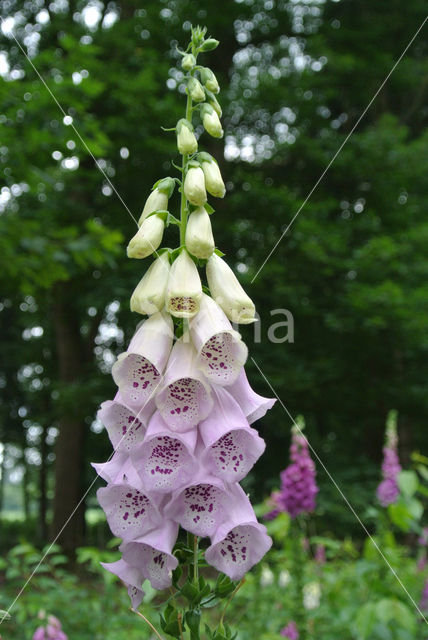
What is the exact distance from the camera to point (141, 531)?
48.4 inches

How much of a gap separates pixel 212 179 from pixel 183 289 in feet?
0.90

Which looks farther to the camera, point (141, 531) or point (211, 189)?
point (211, 189)

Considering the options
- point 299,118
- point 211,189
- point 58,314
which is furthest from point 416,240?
point 211,189

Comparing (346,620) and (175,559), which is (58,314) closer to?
(346,620)

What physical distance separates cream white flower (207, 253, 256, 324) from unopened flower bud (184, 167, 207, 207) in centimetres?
15

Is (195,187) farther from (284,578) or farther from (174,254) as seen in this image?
(284,578)

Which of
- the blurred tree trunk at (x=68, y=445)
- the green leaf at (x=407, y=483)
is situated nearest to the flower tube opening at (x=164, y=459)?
the green leaf at (x=407, y=483)

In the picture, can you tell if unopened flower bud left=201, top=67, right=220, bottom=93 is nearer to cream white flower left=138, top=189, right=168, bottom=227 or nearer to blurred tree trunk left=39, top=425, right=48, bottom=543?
cream white flower left=138, top=189, right=168, bottom=227

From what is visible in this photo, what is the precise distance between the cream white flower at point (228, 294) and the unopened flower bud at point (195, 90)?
15.1 inches

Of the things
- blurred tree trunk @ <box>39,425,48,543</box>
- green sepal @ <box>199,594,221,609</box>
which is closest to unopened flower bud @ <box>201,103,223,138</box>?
green sepal @ <box>199,594,221,609</box>

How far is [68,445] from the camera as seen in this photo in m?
12.2

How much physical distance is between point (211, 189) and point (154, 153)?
30.1ft

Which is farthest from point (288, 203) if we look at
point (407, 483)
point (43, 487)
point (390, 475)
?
point (43, 487)

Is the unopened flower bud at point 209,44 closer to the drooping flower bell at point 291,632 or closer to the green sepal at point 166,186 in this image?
the green sepal at point 166,186
